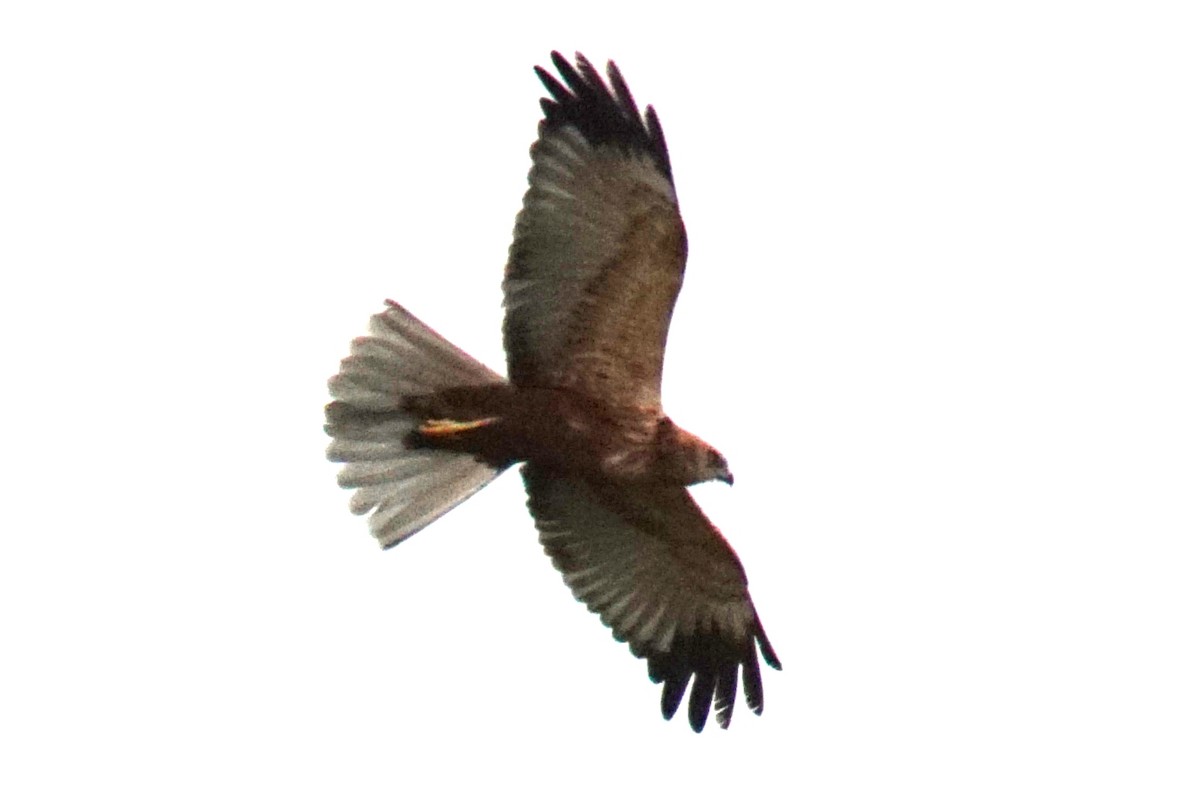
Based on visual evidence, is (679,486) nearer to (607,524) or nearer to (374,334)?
(607,524)

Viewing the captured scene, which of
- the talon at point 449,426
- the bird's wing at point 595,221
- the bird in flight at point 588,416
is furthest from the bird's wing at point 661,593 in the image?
the bird's wing at point 595,221

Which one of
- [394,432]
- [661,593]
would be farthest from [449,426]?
[661,593]

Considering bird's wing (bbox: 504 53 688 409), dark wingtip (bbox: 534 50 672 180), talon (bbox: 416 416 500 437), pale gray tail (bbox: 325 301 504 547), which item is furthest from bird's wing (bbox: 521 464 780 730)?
dark wingtip (bbox: 534 50 672 180)

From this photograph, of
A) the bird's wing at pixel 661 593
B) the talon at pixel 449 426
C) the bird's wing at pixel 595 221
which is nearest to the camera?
the bird's wing at pixel 595 221

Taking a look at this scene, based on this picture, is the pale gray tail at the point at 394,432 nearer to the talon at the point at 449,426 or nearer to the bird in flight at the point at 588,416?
the bird in flight at the point at 588,416

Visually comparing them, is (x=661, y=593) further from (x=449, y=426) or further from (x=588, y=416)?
(x=449, y=426)

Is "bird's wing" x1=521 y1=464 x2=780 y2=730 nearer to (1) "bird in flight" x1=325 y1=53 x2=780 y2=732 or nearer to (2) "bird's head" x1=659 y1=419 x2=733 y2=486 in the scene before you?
(1) "bird in flight" x1=325 y1=53 x2=780 y2=732
